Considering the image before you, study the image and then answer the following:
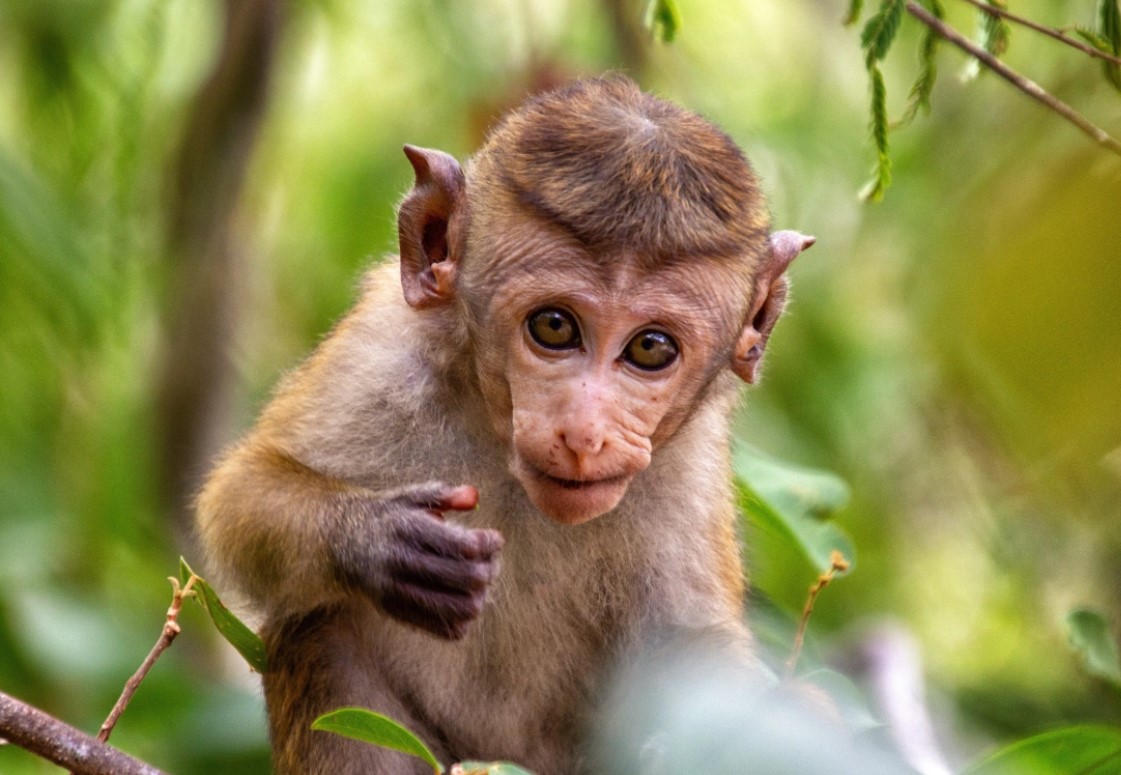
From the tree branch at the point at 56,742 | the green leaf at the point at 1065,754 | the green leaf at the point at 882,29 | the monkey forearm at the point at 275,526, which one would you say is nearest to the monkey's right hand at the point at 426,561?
the monkey forearm at the point at 275,526

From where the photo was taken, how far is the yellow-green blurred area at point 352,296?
6.42 m


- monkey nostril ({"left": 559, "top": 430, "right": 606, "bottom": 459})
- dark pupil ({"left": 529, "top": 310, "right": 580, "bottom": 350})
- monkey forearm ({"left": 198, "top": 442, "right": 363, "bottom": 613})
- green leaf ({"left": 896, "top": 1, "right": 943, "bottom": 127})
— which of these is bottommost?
monkey forearm ({"left": 198, "top": 442, "right": 363, "bottom": 613})

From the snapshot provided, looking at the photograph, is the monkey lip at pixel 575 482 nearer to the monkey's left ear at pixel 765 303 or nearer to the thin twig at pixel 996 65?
the monkey's left ear at pixel 765 303

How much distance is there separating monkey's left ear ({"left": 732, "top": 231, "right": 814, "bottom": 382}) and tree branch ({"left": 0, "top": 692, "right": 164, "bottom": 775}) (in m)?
1.90

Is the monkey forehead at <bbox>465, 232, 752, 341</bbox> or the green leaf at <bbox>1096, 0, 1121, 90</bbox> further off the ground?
the green leaf at <bbox>1096, 0, 1121, 90</bbox>

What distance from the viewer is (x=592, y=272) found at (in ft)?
11.6

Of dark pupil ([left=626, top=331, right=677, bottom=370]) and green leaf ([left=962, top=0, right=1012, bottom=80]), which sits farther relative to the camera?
dark pupil ([left=626, top=331, right=677, bottom=370])

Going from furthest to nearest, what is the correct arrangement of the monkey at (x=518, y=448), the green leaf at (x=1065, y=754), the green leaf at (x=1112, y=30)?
1. the monkey at (x=518, y=448)
2. the green leaf at (x=1112, y=30)
3. the green leaf at (x=1065, y=754)

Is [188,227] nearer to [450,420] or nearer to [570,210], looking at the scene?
[450,420]

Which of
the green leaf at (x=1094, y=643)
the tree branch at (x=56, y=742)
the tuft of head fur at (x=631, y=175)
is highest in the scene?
the tuft of head fur at (x=631, y=175)

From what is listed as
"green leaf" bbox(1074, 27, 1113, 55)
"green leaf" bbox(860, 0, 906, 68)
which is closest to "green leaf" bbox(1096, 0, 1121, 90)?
"green leaf" bbox(1074, 27, 1113, 55)

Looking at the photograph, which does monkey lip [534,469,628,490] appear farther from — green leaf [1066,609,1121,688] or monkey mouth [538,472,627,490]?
green leaf [1066,609,1121,688]

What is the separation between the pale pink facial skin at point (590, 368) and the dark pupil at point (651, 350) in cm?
2

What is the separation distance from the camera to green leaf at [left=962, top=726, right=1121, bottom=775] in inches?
117
